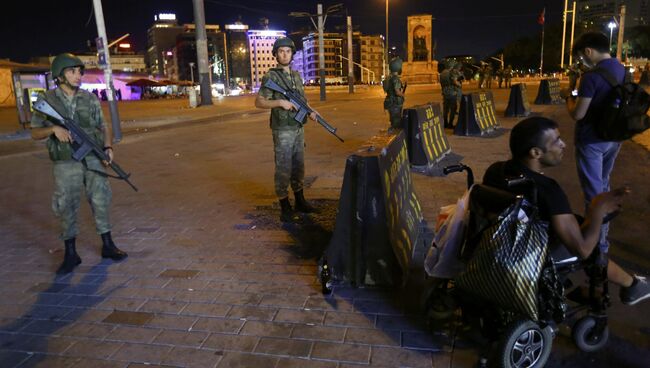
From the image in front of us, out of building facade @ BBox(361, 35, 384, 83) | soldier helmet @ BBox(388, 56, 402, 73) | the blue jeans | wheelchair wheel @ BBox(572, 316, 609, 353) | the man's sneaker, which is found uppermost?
building facade @ BBox(361, 35, 384, 83)

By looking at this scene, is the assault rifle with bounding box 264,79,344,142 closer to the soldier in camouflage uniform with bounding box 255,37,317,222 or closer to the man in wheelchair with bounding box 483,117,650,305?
the soldier in camouflage uniform with bounding box 255,37,317,222

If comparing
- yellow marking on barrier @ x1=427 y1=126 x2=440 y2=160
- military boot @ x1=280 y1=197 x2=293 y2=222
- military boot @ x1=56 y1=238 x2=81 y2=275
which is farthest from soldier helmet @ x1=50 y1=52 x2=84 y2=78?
yellow marking on barrier @ x1=427 y1=126 x2=440 y2=160

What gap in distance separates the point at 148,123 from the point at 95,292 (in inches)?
696

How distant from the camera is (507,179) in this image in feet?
8.91

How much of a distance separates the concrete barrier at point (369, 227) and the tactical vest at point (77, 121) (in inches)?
99.4

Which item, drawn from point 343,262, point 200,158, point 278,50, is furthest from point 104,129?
point 200,158

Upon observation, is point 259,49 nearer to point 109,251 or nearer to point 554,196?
point 109,251

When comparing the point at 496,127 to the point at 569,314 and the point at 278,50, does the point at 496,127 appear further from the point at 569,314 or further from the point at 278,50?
the point at 569,314

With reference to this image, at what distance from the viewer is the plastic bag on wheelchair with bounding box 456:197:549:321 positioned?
2537mm

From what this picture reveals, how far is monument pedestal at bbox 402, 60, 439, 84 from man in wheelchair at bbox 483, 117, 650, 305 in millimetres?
52420

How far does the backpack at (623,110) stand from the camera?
379cm

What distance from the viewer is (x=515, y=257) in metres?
2.54

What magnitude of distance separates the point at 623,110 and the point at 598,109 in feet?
0.65

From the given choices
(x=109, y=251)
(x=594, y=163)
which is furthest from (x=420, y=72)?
(x=109, y=251)
